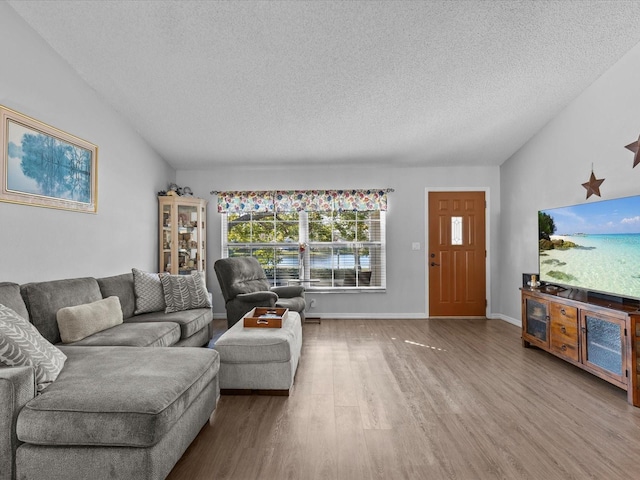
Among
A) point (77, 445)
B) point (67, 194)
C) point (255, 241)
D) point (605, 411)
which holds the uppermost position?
point (67, 194)

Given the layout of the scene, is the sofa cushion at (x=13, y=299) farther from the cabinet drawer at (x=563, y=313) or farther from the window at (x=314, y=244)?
the cabinet drawer at (x=563, y=313)

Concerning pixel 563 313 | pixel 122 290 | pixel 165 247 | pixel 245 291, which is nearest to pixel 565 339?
pixel 563 313

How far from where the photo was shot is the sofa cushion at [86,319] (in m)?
2.67

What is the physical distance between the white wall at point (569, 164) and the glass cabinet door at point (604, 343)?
113 cm

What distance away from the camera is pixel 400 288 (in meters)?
5.55

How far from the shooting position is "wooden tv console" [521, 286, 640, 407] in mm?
2635

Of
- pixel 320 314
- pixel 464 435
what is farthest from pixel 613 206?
pixel 320 314

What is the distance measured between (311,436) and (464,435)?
2.86 ft

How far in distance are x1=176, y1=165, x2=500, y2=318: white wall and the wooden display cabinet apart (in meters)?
0.64

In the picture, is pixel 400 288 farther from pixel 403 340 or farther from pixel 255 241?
pixel 255 241

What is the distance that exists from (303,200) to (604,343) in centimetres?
379

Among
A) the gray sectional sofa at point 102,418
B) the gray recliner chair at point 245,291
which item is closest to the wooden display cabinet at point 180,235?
the gray recliner chair at point 245,291

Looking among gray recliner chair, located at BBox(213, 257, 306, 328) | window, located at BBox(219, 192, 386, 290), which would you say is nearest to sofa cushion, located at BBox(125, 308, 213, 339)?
gray recliner chair, located at BBox(213, 257, 306, 328)

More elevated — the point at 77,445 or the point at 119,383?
the point at 119,383
